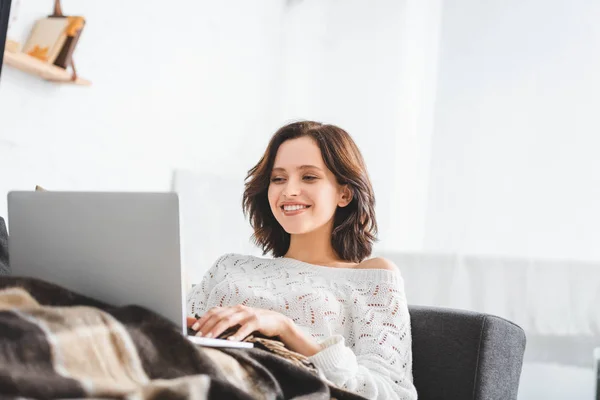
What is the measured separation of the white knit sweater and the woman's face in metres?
0.11

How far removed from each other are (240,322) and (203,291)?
53cm

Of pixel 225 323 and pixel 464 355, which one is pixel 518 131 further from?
pixel 225 323

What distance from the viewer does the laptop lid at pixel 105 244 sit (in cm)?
99

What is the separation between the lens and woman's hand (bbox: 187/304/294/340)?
4.03ft

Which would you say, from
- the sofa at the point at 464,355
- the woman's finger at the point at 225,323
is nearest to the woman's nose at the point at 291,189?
the sofa at the point at 464,355

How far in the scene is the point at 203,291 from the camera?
1778mm

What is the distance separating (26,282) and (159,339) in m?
0.21

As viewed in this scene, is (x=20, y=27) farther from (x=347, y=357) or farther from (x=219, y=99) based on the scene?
(x=347, y=357)

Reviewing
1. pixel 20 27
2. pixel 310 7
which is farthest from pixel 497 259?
pixel 20 27

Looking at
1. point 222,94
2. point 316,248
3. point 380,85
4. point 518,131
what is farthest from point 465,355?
point 222,94

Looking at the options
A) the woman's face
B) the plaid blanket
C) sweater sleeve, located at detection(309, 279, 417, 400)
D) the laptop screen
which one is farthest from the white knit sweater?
the laptop screen

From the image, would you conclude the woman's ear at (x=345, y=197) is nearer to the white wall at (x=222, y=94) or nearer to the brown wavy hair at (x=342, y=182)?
the brown wavy hair at (x=342, y=182)

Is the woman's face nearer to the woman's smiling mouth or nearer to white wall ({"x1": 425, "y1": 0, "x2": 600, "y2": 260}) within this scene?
the woman's smiling mouth

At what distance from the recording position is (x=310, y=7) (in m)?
3.88
